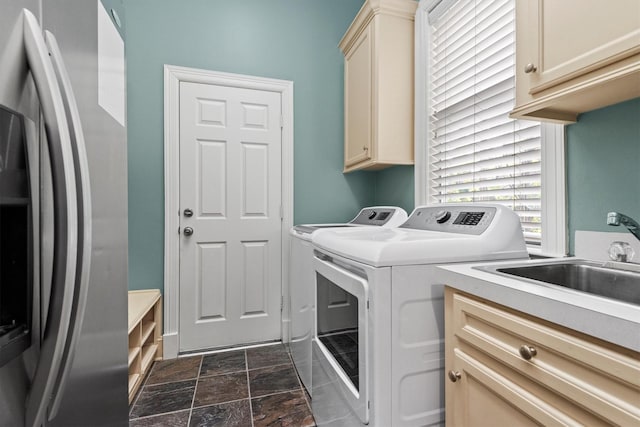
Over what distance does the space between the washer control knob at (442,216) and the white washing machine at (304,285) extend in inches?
23.1

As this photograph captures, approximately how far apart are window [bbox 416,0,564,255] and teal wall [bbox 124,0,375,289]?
0.92 m

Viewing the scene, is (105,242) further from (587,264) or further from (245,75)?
(245,75)

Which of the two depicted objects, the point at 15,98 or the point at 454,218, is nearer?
the point at 15,98

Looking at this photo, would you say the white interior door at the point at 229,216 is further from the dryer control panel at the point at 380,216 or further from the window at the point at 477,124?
the window at the point at 477,124

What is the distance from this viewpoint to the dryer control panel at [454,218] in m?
1.25

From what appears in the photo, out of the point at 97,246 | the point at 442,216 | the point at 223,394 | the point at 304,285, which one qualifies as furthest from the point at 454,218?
the point at 223,394

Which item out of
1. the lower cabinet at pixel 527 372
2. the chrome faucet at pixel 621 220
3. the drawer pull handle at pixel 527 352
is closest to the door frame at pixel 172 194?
the lower cabinet at pixel 527 372

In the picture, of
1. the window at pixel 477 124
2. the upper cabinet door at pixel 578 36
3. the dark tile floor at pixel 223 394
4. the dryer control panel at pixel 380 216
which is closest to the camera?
the upper cabinet door at pixel 578 36

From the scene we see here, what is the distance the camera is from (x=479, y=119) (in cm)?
170

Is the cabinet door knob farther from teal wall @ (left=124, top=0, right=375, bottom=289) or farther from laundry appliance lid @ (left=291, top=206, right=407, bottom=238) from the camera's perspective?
teal wall @ (left=124, top=0, right=375, bottom=289)

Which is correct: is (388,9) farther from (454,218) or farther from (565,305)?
(565,305)

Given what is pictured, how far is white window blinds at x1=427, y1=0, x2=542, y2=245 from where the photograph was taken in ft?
4.74

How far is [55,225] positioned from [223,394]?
1.73m

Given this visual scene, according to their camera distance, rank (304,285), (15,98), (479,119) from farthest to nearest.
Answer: (304,285)
(479,119)
(15,98)
